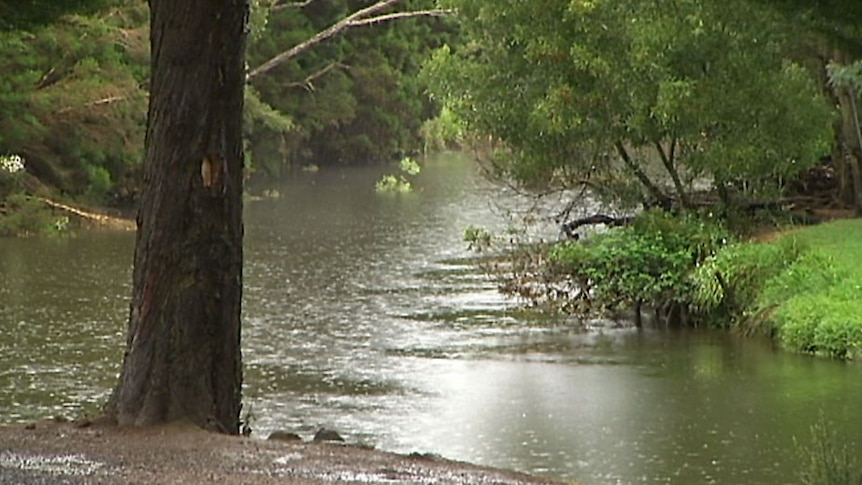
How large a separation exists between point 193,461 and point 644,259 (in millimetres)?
12444

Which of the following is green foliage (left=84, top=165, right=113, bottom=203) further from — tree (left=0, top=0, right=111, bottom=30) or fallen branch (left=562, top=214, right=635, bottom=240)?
tree (left=0, top=0, right=111, bottom=30)

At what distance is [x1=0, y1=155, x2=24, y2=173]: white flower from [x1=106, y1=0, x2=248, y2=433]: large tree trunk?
22.8 metres

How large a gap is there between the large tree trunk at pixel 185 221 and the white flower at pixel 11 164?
2283 centimetres

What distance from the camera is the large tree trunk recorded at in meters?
9.66

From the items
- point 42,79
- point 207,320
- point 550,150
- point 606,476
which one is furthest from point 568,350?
point 42,79

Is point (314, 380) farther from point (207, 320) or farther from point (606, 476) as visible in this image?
point (207, 320)

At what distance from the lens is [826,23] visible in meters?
9.07

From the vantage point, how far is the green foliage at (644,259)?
20.2 meters

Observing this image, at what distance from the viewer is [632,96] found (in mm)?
21562

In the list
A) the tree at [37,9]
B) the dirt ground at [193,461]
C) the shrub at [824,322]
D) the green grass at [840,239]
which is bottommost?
the dirt ground at [193,461]

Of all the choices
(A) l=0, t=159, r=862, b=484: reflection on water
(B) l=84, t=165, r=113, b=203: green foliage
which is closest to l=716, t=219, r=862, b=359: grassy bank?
(A) l=0, t=159, r=862, b=484: reflection on water

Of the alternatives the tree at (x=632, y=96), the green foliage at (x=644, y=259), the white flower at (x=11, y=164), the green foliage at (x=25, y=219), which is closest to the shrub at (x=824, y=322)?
the green foliage at (x=644, y=259)

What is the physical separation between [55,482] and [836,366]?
10611 mm

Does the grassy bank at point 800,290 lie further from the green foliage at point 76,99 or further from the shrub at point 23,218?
the green foliage at point 76,99
